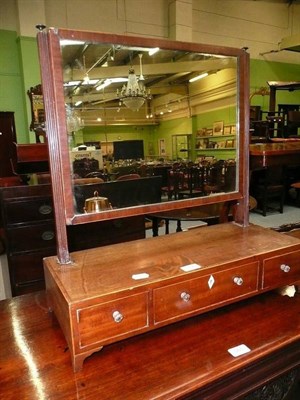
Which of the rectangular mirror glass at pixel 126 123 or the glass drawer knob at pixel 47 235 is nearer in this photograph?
the rectangular mirror glass at pixel 126 123

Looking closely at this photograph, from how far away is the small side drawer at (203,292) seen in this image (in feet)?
3.00

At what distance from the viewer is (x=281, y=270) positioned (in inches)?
A: 43.9

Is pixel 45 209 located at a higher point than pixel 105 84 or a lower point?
lower

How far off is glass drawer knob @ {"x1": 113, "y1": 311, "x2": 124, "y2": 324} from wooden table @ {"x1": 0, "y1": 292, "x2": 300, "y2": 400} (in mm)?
134

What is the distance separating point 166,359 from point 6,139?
5460mm

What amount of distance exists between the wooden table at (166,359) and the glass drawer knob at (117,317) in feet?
0.44

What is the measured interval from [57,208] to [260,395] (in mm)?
928

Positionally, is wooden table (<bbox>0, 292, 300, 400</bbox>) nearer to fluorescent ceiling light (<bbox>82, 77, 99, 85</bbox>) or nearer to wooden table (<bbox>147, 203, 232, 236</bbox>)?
fluorescent ceiling light (<bbox>82, 77, 99, 85</bbox>)

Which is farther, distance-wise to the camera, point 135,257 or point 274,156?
point 274,156

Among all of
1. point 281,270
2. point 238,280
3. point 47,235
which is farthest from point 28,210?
point 281,270

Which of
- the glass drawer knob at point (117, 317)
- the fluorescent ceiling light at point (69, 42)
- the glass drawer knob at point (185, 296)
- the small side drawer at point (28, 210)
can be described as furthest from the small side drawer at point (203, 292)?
the small side drawer at point (28, 210)

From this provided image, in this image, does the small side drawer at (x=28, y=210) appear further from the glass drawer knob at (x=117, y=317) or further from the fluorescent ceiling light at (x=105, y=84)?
the glass drawer knob at (x=117, y=317)

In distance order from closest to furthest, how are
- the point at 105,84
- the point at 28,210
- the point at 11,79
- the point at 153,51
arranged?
the point at 153,51 → the point at 105,84 → the point at 28,210 → the point at 11,79

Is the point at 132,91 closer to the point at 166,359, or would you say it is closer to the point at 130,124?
the point at 130,124
